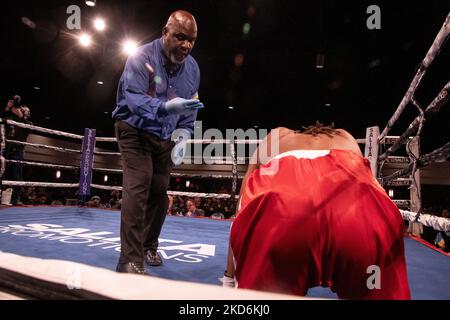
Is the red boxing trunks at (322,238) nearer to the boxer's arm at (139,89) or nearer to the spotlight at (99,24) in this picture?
the boxer's arm at (139,89)

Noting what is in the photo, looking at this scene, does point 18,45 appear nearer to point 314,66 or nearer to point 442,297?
point 314,66

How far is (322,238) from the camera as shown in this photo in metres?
0.68

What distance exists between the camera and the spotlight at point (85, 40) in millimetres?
6547

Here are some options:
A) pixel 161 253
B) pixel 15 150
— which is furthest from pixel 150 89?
pixel 15 150

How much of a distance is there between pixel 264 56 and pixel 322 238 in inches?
296

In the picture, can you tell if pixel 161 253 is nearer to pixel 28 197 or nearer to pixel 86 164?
pixel 86 164

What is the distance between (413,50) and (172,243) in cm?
673

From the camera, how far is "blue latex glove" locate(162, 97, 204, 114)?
55.4 inches

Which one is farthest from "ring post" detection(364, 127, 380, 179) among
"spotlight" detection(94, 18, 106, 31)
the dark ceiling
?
"spotlight" detection(94, 18, 106, 31)

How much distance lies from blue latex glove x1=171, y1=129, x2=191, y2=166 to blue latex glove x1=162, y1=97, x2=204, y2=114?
36cm

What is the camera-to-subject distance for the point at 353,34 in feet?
19.6

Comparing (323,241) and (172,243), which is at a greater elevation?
(323,241)

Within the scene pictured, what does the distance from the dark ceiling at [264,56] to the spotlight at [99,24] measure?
12cm
